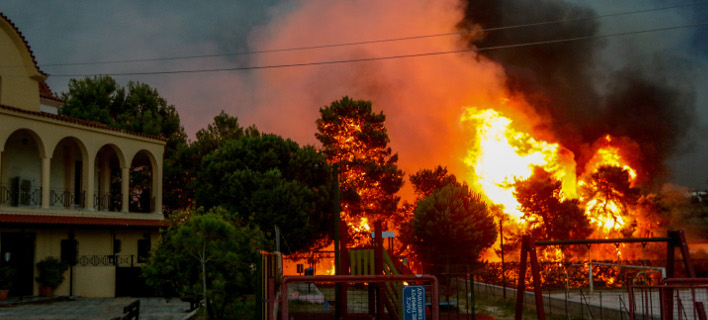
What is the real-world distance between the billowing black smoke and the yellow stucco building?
35.3 metres

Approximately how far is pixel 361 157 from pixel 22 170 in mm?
27011

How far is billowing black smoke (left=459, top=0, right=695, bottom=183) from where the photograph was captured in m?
55.2

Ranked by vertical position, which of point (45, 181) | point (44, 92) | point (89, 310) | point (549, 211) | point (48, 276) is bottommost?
point (89, 310)

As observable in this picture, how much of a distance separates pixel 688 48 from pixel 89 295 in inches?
2036

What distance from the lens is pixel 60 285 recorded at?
3150 centimetres

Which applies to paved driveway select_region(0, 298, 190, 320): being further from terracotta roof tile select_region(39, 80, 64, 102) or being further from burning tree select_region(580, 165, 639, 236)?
burning tree select_region(580, 165, 639, 236)

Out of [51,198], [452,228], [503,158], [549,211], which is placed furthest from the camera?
[503,158]

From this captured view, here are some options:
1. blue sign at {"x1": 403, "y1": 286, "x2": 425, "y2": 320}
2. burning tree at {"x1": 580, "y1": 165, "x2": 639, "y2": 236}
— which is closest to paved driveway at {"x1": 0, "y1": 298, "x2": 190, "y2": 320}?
blue sign at {"x1": 403, "y1": 286, "x2": 425, "y2": 320}

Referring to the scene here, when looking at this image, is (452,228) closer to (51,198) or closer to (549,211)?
(549,211)

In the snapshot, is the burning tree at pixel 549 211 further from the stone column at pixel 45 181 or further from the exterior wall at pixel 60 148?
the stone column at pixel 45 181

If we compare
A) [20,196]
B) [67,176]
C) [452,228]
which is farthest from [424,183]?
[20,196]

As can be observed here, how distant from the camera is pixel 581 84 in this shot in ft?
197

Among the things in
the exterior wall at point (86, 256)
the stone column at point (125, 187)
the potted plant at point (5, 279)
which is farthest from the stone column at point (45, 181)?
the stone column at point (125, 187)

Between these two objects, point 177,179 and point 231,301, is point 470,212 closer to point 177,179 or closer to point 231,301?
point 177,179
